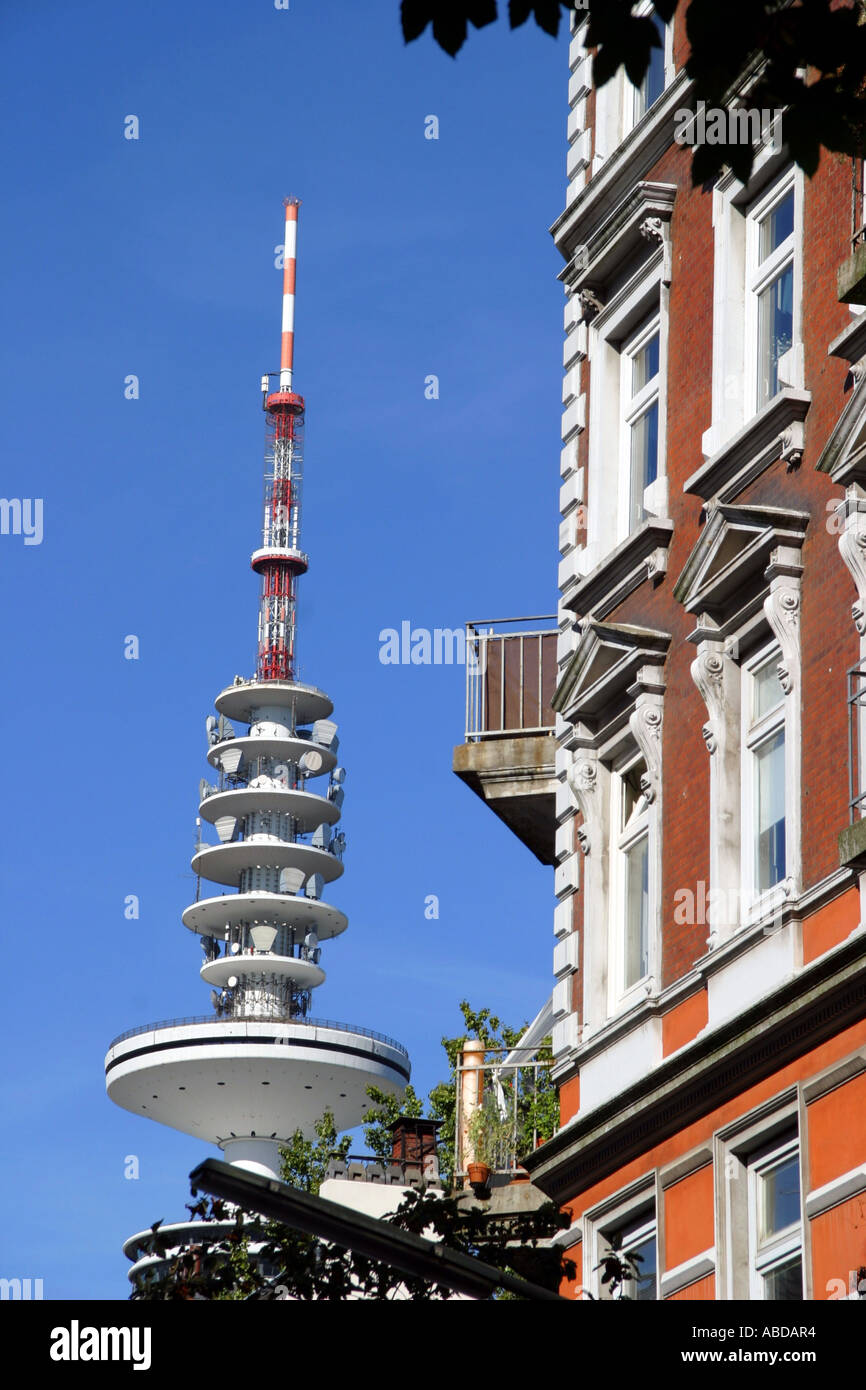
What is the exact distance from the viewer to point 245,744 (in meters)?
153

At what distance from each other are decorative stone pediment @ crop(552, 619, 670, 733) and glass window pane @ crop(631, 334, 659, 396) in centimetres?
235

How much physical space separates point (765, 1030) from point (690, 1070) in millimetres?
1170

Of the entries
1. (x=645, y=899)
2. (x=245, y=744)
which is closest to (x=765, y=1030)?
(x=645, y=899)

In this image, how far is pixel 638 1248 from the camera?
18.4 meters

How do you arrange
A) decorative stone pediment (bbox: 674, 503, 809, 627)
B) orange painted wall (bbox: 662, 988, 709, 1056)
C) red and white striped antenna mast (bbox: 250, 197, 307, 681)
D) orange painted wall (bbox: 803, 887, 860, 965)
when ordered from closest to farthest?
orange painted wall (bbox: 803, 887, 860, 965) < decorative stone pediment (bbox: 674, 503, 809, 627) < orange painted wall (bbox: 662, 988, 709, 1056) < red and white striped antenna mast (bbox: 250, 197, 307, 681)

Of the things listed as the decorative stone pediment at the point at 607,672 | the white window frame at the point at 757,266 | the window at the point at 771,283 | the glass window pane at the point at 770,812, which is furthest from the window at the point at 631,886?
the window at the point at 771,283

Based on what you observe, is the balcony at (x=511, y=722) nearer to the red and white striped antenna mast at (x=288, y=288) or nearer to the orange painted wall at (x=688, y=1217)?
the orange painted wall at (x=688, y=1217)

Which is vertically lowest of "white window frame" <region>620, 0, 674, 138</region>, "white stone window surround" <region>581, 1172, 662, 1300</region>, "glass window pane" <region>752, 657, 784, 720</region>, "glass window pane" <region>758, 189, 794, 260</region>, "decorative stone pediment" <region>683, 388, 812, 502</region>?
"white stone window surround" <region>581, 1172, 662, 1300</region>

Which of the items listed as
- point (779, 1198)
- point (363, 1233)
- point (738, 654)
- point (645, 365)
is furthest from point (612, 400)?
point (363, 1233)

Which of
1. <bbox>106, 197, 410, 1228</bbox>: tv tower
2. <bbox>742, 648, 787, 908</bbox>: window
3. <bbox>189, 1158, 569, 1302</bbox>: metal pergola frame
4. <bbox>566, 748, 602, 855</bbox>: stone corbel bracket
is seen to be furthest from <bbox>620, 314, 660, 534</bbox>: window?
<bbox>106, 197, 410, 1228</bbox>: tv tower

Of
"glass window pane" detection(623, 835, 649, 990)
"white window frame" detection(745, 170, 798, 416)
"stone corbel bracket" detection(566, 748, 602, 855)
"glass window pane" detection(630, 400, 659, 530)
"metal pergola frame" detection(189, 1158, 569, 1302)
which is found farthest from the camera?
"glass window pane" detection(630, 400, 659, 530)

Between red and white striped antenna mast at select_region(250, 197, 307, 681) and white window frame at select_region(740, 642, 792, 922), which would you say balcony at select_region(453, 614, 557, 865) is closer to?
white window frame at select_region(740, 642, 792, 922)

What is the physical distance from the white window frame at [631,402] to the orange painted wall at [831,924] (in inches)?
211

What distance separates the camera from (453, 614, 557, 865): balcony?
23.5 metres
